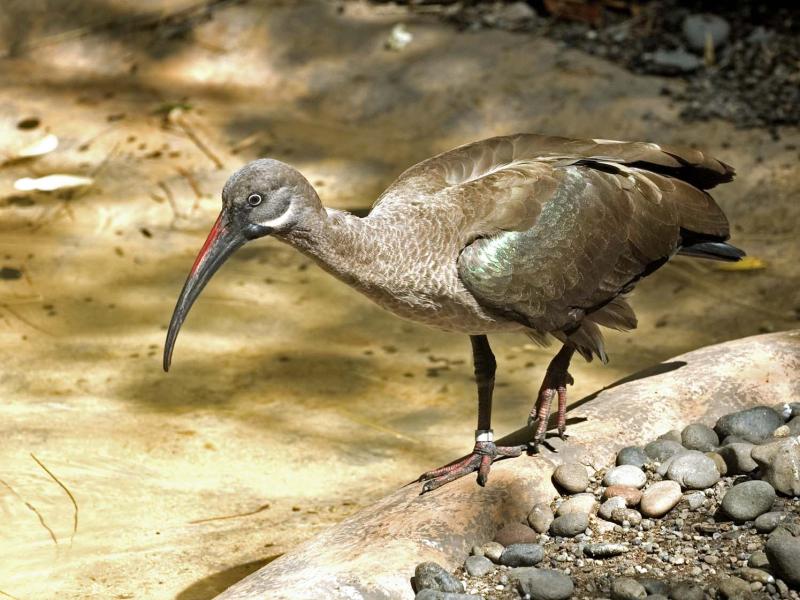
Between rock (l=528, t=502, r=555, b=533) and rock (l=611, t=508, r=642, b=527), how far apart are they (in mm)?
185

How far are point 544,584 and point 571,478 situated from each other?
53cm

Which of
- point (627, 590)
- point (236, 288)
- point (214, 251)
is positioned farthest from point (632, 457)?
point (236, 288)

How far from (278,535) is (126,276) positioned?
7.34 feet

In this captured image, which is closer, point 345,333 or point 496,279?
point 496,279

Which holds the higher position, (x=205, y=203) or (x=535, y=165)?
(x=535, y=165)

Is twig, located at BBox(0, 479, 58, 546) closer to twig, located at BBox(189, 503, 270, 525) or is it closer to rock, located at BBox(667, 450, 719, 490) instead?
twig, located at BBox(189, 503, 270, 525)

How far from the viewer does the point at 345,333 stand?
5555 millimetres

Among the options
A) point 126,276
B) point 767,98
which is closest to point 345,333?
point 126,276

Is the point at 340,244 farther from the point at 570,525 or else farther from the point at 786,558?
the point at 786,558

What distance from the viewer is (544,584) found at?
3.11m

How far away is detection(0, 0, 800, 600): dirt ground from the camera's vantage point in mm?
4270

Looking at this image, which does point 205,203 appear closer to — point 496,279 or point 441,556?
point 496,279

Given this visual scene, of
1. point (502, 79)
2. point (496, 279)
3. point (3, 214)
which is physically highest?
point (496, 279)

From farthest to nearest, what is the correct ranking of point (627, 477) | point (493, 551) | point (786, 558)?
point (627, 477) → point (493, 551) → point (786, 558)
